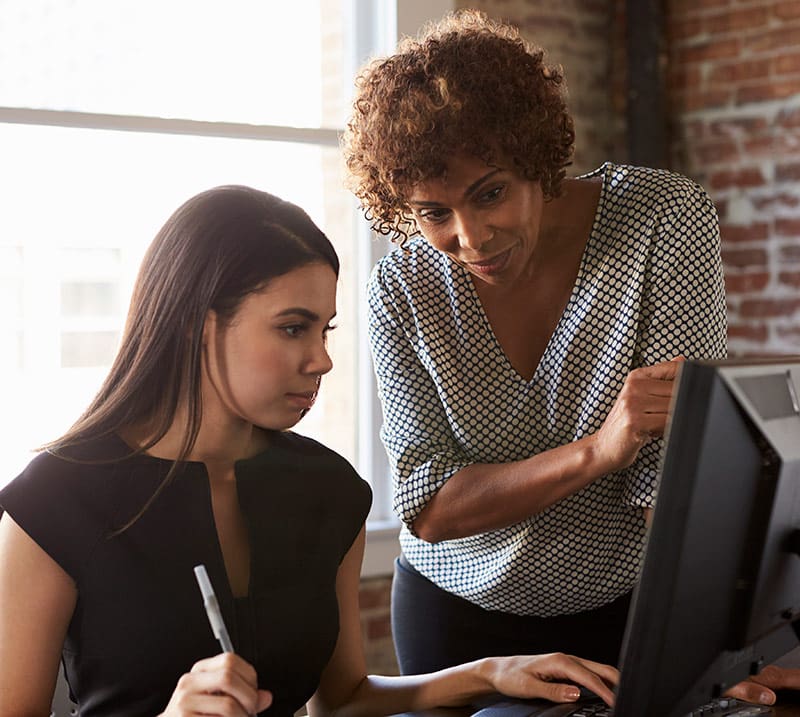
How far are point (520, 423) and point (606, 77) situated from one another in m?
2.28

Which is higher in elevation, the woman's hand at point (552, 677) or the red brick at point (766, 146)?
the red brick at point (766, 146)

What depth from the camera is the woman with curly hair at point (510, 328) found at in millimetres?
1642

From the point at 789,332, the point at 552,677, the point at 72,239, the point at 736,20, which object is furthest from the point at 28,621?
the point at 736,20

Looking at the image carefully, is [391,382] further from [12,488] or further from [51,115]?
[51,115]

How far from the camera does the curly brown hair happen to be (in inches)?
63.4

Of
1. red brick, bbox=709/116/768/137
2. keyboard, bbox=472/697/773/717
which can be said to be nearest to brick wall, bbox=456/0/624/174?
red brick, bbox=709/116/768/137

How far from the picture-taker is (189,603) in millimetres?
1491

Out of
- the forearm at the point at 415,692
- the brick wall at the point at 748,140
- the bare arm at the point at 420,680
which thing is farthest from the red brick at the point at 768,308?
the forearm at the point at 415,692

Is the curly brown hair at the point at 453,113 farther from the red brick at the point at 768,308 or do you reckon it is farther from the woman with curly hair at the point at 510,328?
the red brick at the point at 768,308

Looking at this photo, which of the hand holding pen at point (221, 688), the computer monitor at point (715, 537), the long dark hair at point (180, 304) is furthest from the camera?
the long dark hair at point (180, 304)

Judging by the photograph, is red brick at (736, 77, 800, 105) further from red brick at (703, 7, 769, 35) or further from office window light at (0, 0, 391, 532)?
office window light at (0, 0, 391, 532)

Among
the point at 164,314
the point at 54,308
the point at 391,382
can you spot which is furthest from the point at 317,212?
the point at 164,314

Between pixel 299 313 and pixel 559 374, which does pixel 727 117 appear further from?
pixel 299 313

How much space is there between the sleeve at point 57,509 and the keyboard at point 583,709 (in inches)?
20.2
